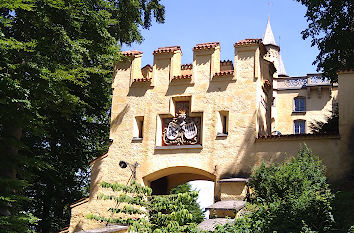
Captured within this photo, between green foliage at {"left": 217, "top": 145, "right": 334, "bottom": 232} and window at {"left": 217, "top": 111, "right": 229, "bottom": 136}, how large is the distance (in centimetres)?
256

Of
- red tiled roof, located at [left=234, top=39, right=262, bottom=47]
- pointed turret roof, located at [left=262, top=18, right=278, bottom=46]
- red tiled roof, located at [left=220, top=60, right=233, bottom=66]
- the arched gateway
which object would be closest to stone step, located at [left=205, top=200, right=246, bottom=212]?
the arched gateway

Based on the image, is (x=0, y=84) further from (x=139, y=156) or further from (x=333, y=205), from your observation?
→ (x=333, y=205)

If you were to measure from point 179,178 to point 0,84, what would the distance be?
10440 millimetres

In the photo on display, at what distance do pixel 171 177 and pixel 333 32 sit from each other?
8986mm

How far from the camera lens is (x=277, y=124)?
134 ft

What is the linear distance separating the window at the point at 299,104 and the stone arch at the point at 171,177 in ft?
66.8

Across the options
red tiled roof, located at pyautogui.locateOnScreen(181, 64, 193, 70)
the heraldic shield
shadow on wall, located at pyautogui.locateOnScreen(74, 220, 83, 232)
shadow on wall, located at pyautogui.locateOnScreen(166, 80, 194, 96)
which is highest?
red tiled roof, located at pyautogui.locateOnScreen(181, 64, 193, 70)

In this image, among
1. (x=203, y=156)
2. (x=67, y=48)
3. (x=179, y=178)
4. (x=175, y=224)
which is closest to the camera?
(x=175, y=224)

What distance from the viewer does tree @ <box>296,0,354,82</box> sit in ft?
64.9

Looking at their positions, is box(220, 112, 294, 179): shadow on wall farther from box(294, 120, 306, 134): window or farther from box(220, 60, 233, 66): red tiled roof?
box(294, 120, 306, 134): window

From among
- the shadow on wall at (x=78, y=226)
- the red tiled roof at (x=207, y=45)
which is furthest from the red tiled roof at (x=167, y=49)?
the shadow on wall at (x=78, y=226)

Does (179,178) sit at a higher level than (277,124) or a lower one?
lower

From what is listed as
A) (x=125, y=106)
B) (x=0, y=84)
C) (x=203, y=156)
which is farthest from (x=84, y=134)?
(x=0, y=84)

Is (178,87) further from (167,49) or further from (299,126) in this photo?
(299,126)
